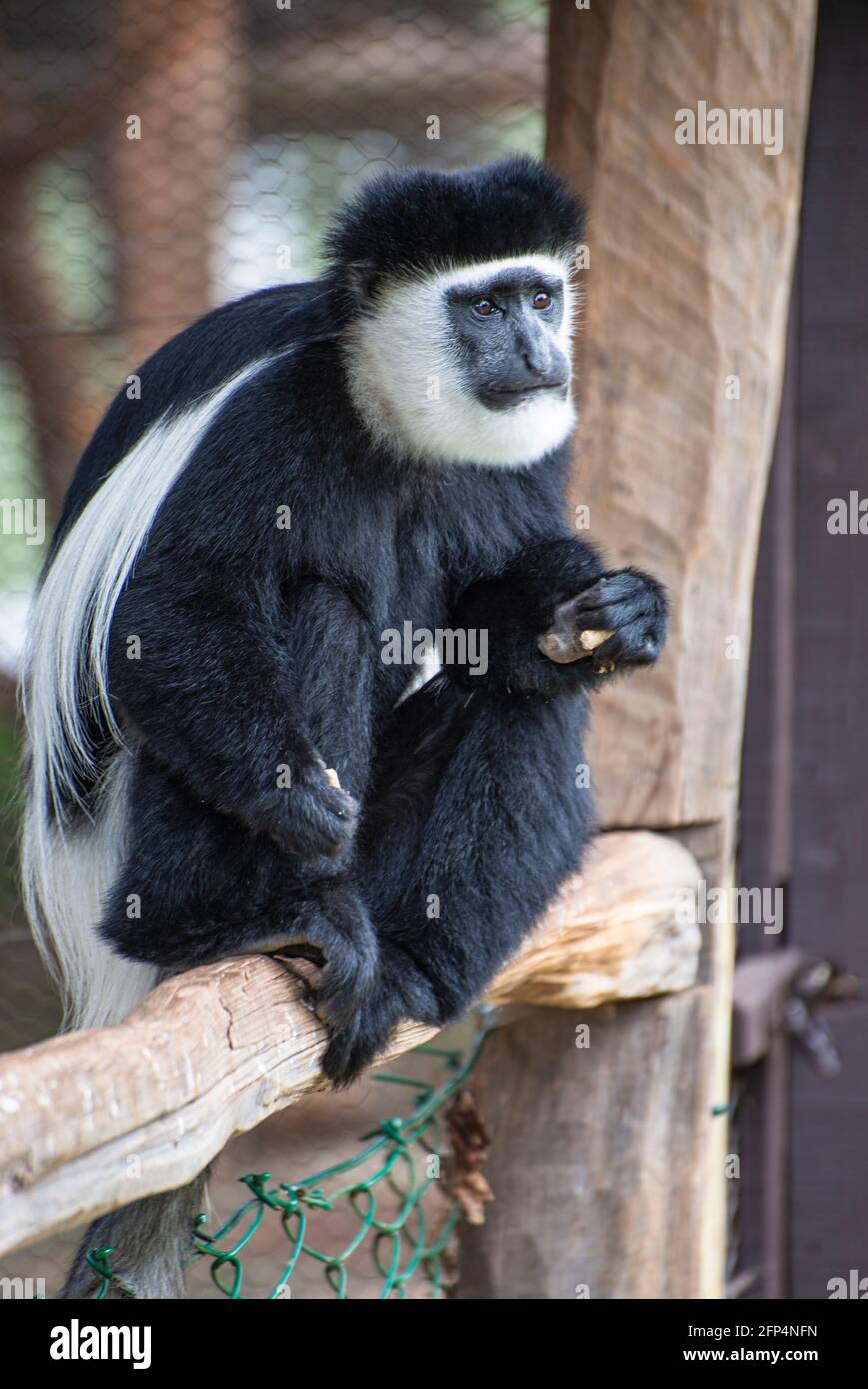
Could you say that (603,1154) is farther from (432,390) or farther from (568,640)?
(432,390)

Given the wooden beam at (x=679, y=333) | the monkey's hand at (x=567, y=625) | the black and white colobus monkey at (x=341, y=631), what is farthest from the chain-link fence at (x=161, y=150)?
the monkey's hand at (x=567, y=625)

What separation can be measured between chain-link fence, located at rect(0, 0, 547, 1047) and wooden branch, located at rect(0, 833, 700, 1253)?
146cm

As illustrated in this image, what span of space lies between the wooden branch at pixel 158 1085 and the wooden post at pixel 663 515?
0.92ft

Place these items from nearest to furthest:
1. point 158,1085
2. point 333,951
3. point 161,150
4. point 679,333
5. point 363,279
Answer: point 158,1085 < point 333,951 < point 363,279 < point 679,333 < point 161,150

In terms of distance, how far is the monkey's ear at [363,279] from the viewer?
1.37 m

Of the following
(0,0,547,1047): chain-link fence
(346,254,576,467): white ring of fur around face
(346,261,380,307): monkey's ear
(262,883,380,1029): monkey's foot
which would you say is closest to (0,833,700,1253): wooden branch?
(262,883,380,1029): monkey's foot

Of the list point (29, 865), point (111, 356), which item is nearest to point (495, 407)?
point (29, 865)

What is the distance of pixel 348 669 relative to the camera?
1269 millimetres

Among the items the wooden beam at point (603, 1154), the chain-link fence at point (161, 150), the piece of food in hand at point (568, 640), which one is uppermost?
the chain-link fence at point (161, 150)

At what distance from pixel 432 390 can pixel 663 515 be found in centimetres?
39

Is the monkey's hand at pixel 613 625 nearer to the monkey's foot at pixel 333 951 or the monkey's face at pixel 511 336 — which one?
the monkey's face at pixel 511 336

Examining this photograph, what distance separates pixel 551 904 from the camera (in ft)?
4.56

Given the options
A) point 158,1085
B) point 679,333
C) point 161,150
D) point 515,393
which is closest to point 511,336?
point 515,393

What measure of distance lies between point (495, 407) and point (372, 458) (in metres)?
Result: 0.14
